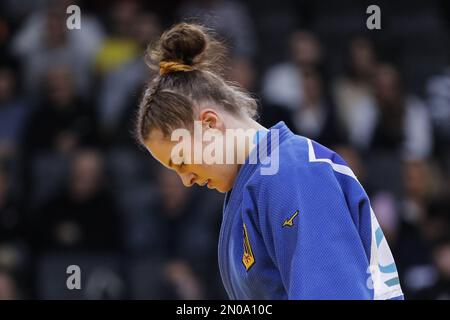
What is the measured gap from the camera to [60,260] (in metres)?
5.75

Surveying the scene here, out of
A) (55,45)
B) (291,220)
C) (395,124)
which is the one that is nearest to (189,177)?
(291,220)

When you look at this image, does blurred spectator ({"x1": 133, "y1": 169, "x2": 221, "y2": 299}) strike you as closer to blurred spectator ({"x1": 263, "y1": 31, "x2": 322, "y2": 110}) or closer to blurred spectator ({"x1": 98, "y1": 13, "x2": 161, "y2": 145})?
blurred spectator ({"x1": 98, "y1": 13, "x2": 161, "y2": 145})

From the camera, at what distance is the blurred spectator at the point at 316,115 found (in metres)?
6.09

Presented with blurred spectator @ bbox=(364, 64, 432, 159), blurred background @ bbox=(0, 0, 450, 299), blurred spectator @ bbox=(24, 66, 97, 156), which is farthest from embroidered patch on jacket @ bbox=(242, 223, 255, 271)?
blurred spectator @ bbox=(364, 64, 432, 159)

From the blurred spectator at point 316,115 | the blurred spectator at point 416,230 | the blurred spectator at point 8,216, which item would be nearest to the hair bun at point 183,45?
the blurred spectator at point 416,230

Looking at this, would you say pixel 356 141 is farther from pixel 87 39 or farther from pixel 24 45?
pixel 24 45

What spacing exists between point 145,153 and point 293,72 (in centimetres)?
131

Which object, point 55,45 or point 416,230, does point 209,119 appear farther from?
point 55,45

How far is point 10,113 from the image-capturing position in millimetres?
6438

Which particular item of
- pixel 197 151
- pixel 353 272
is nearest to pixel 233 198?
pixel 197 151

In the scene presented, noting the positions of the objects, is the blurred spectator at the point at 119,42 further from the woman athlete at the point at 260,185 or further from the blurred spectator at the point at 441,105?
the woman athlete at the point at 260,185

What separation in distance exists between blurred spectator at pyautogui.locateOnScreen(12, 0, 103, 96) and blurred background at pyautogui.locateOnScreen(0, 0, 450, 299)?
0.04 feet

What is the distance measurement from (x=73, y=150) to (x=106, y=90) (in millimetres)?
677

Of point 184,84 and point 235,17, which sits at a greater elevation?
point 235,17
